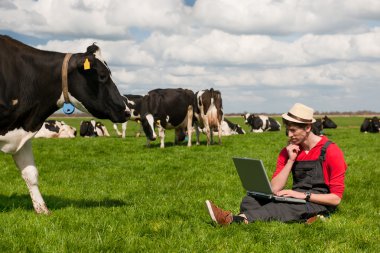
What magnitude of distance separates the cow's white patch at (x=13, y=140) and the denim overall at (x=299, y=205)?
10.4 ft

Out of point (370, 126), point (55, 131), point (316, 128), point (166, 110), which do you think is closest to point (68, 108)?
point (166, 110)

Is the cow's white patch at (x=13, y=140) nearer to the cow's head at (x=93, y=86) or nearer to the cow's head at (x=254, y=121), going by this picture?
the cow's head at (x=93, y=86)

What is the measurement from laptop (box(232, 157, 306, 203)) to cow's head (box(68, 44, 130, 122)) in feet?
6.61

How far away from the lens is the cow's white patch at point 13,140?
6.46 m

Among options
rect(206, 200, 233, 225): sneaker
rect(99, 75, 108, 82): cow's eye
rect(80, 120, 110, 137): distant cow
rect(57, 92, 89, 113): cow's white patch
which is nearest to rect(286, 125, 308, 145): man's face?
rect(206, 200, 233, 225): sneaker

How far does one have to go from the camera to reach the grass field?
5422mm

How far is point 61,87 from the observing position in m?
6.86

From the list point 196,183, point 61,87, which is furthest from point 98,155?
point 61,87

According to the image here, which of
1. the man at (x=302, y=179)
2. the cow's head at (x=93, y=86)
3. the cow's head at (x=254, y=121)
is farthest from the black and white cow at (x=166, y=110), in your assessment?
the cow's head at (x=254, y=121)

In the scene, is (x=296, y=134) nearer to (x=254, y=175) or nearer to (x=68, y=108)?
(x=254, y=175)

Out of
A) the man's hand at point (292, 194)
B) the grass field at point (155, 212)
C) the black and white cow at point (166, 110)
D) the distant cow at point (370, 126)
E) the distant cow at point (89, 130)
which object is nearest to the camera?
the grass field at point (155, 212)

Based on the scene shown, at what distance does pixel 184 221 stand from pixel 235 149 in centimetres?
1192

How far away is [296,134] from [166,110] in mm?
13932

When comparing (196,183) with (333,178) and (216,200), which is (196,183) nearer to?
(216,200)
